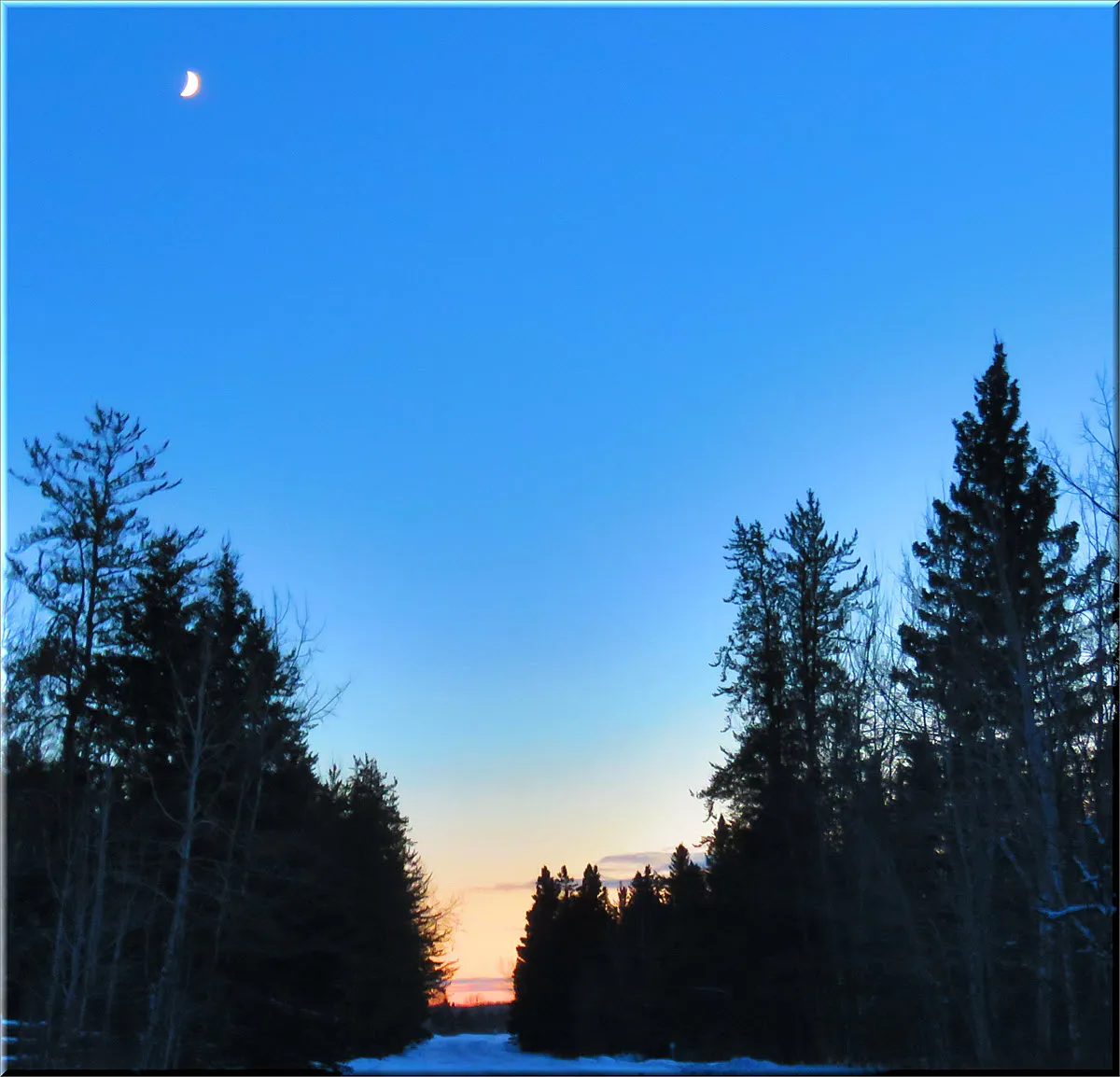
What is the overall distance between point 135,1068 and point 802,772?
19.9 metres

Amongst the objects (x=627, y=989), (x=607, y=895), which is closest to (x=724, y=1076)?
(x=627, y=989)

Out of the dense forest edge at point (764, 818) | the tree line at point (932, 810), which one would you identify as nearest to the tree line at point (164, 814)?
the dense forest edge at point (764, 818)

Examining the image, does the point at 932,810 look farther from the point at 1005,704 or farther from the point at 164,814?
the point at 164,814

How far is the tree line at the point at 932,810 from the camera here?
816 inches

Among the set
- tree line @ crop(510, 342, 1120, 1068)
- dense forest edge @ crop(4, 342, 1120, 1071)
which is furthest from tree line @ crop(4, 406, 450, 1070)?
tree line @ crop(510, 342, 1120, 1068)

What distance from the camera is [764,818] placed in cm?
3375

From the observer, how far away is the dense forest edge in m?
21.2

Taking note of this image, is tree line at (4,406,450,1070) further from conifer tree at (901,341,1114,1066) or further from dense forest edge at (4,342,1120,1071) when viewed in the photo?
conifer tree at (901,341,1114,1066)

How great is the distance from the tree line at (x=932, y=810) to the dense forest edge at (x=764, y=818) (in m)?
0.10

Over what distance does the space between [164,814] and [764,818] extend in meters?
17.1

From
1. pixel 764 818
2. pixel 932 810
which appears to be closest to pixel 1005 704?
pixel 932 810

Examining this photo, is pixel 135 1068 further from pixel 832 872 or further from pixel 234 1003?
pixel 832 872

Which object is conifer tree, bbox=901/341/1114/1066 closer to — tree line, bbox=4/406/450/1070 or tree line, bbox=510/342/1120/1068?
tree line, bbox=510/342/1120/1068

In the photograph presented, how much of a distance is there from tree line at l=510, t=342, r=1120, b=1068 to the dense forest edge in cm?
10
